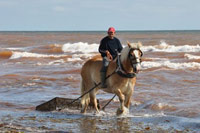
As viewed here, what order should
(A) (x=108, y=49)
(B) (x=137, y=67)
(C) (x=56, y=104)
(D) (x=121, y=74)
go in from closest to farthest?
(B) (x=137, y=67), (D) (x=121, y=74), (A) (x=108, y=49), (C) (x=56, y=104)

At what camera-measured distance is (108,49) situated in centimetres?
970

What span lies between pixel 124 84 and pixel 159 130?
4.61ft

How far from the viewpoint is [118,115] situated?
9.74m

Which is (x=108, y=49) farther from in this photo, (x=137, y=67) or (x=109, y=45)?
(x=137, y=67)

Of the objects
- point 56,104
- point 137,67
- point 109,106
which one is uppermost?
point 137,67

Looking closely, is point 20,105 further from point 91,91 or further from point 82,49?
point 82,49

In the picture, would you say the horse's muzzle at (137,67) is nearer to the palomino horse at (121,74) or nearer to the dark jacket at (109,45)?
the palomino horse at (121,74)

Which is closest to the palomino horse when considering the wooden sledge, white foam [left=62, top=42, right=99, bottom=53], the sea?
the sea

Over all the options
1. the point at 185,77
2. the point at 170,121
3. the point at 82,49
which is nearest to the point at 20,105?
the point at 170,121

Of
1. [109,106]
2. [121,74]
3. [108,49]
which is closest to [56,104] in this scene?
[109,106]

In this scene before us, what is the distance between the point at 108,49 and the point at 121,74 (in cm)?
101

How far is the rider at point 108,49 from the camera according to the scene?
31.3 feet

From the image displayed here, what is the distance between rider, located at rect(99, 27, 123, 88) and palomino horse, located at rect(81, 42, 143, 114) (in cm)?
11

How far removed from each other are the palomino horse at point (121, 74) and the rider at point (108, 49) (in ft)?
0.36
